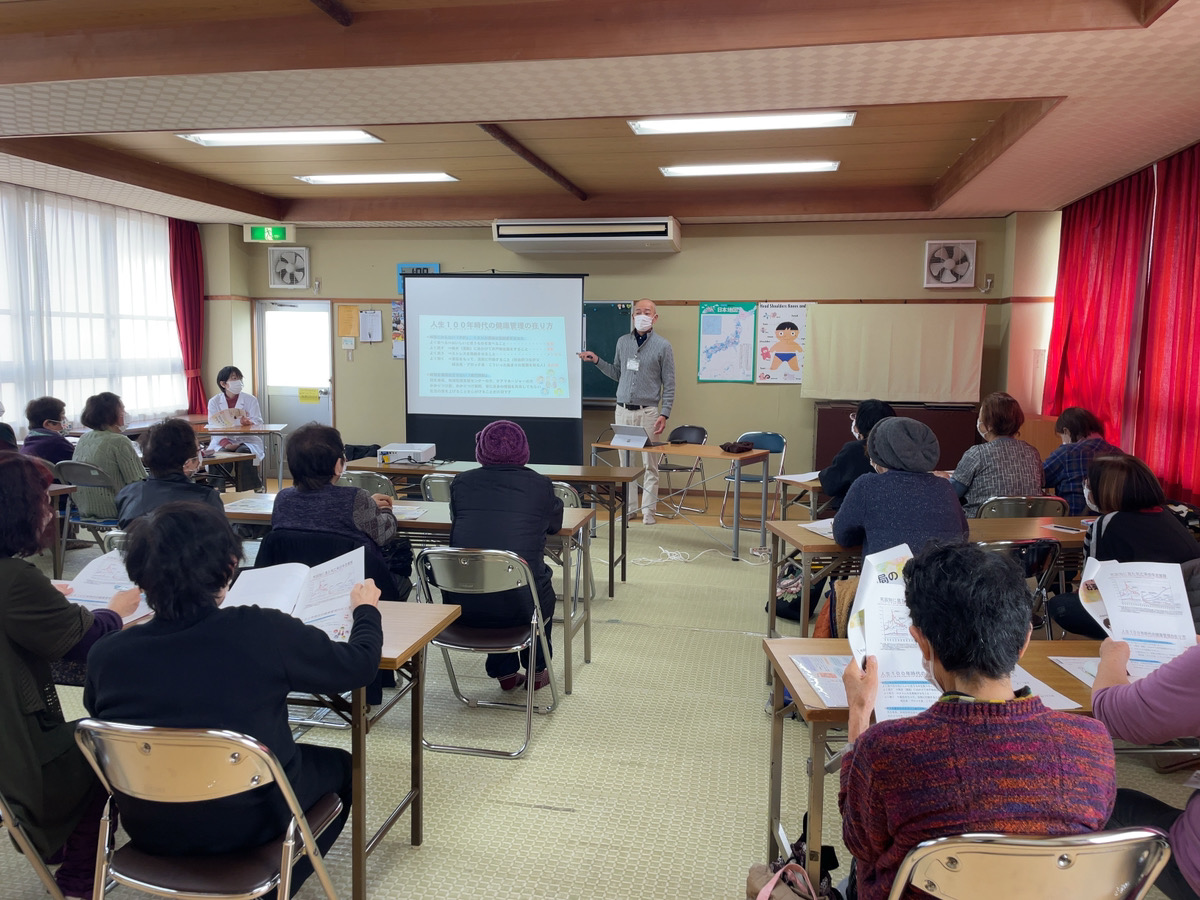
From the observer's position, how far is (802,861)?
1658 millimetres

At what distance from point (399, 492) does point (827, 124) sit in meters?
3.27

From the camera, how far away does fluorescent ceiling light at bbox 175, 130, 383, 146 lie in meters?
5.16

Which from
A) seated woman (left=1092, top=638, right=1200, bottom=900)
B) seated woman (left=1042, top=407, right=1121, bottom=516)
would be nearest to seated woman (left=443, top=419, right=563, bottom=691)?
seated woman (left=1092, top=638, right=1200, bottom=900)

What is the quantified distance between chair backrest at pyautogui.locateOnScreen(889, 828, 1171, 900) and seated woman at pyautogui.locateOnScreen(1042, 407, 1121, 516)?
337 cm

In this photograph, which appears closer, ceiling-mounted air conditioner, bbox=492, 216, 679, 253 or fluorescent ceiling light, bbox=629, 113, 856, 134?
fluorescent ceiling light, bbox=629, 113, 856, 134

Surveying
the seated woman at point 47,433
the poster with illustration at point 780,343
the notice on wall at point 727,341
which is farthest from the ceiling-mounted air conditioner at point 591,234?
the seated woman at point 47,433

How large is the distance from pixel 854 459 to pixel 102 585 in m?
2.92

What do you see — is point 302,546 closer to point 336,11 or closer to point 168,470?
point 168,470

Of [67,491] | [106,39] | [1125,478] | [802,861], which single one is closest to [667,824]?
[802,861]

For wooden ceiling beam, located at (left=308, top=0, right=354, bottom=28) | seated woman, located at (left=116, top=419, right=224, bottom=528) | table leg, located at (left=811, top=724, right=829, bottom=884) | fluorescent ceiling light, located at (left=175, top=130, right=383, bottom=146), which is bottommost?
table leg, located at (left=811, top=724, right=829, bottom=884)

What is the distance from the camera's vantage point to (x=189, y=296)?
8008 mm

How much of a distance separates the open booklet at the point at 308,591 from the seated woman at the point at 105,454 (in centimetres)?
303

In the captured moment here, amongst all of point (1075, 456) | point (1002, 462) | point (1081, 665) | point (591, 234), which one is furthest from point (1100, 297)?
point (1081, 665)

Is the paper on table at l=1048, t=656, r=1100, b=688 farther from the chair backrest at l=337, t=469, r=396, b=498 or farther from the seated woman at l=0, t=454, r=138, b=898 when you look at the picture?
the chair backrest at l=337, t=469, r=396, b=498
